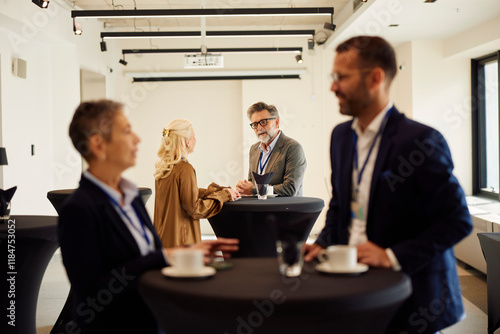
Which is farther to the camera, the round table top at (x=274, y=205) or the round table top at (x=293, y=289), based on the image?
the round table top at (x=274, y=205)

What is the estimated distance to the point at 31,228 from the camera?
357cm

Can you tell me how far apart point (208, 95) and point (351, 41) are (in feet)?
28.6

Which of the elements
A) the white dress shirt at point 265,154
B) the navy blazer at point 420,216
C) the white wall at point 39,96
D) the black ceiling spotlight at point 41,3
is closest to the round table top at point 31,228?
the white dress shirt at point 265,154

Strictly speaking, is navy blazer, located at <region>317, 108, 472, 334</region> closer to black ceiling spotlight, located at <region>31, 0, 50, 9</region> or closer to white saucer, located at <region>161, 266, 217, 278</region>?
white saucer, located at <region>161, 266, 217, 278</region>

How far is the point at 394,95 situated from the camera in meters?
9.81

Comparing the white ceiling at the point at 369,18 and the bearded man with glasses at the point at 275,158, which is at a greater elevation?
the white ceiling at the point at 369,18

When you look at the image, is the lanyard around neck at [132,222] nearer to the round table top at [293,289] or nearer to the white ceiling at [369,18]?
the round table top at [293,289]

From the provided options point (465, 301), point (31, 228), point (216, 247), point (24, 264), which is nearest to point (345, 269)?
point (216, 247)

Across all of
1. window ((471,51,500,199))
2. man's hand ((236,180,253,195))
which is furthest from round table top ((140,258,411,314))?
window ((471,51,500,199))

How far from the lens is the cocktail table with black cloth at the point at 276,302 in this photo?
171 centimetres

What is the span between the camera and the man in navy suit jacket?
1991 millimetres

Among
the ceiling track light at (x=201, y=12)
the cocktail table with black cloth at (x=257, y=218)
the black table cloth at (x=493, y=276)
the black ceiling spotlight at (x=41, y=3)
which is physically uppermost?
the ceiling track light at (x=201, y=12)

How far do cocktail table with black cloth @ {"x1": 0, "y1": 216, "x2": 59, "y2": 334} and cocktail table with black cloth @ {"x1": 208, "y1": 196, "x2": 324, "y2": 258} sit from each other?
1.32 metres

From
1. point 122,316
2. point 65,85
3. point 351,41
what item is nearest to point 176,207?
point 122,316
